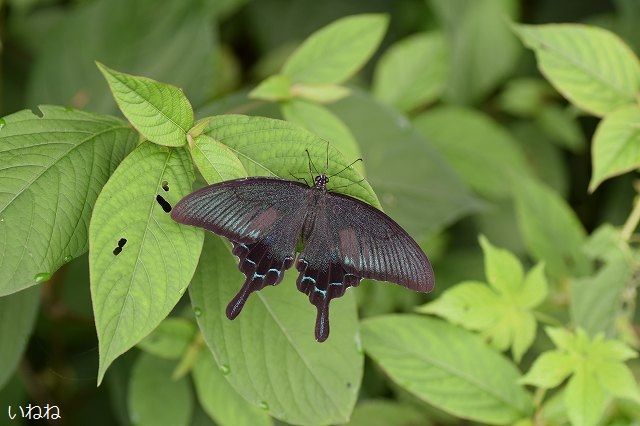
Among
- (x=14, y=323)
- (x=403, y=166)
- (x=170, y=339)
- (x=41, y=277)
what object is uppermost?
(x=41, y=277)

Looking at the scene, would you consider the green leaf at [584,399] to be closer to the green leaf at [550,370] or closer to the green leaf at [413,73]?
the green leaf at [550,370]

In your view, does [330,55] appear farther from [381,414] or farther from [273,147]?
[381,414]

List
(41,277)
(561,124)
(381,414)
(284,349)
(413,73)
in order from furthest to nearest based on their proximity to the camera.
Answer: (561,124)
(413,73)
(381,414)
(284,349)
(41,277)

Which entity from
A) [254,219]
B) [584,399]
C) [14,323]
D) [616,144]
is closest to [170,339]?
[14,323]

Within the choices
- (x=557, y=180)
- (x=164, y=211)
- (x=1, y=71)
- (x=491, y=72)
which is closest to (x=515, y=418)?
(x=164, y=211)

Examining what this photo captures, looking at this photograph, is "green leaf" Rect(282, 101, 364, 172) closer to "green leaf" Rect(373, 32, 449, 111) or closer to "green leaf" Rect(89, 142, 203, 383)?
"green leaf" Rect(89, 142, 203, 383)

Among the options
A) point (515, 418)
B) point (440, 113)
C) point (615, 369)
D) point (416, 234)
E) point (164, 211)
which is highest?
point (164, 211)

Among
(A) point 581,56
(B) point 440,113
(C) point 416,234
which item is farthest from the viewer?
(B) point 440,113

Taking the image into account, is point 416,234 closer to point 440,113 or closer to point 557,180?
point 440,113
